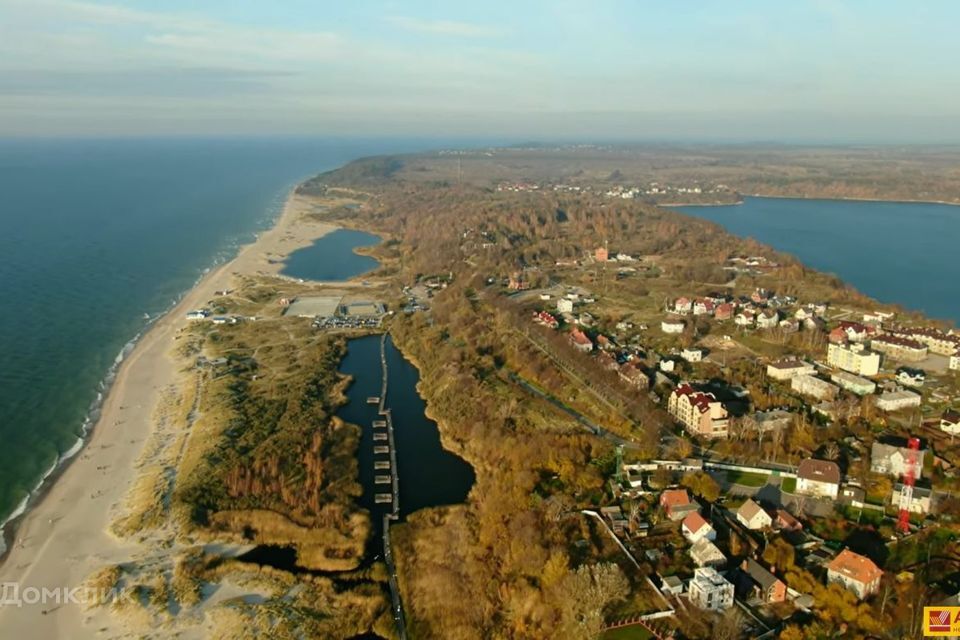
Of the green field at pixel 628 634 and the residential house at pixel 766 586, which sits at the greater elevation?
the residential house at pixel 766 586

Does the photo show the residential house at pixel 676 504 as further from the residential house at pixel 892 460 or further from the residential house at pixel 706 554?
the residential house at pixel 892 460

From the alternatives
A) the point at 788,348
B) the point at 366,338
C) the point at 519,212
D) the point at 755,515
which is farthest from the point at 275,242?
the point at 755,515

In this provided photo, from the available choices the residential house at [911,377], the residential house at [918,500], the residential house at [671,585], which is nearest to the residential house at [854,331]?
the residential house at [911,377]

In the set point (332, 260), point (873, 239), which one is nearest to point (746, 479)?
point (332, 260)

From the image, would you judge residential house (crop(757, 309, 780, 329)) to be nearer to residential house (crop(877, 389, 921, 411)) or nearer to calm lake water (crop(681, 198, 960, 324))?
residential house (crop(877, 389, 921, 411))

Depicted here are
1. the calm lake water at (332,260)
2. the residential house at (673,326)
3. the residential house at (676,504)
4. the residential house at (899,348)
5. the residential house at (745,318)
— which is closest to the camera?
the residential house at (676,504)

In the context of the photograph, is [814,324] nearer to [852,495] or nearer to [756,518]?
[852,495]

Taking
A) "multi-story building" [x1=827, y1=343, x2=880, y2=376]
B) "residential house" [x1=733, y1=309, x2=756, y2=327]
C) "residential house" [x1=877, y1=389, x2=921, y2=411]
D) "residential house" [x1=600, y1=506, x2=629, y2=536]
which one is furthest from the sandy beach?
"residential house" [x1=733, y1=309, x2=756, y2=327]
